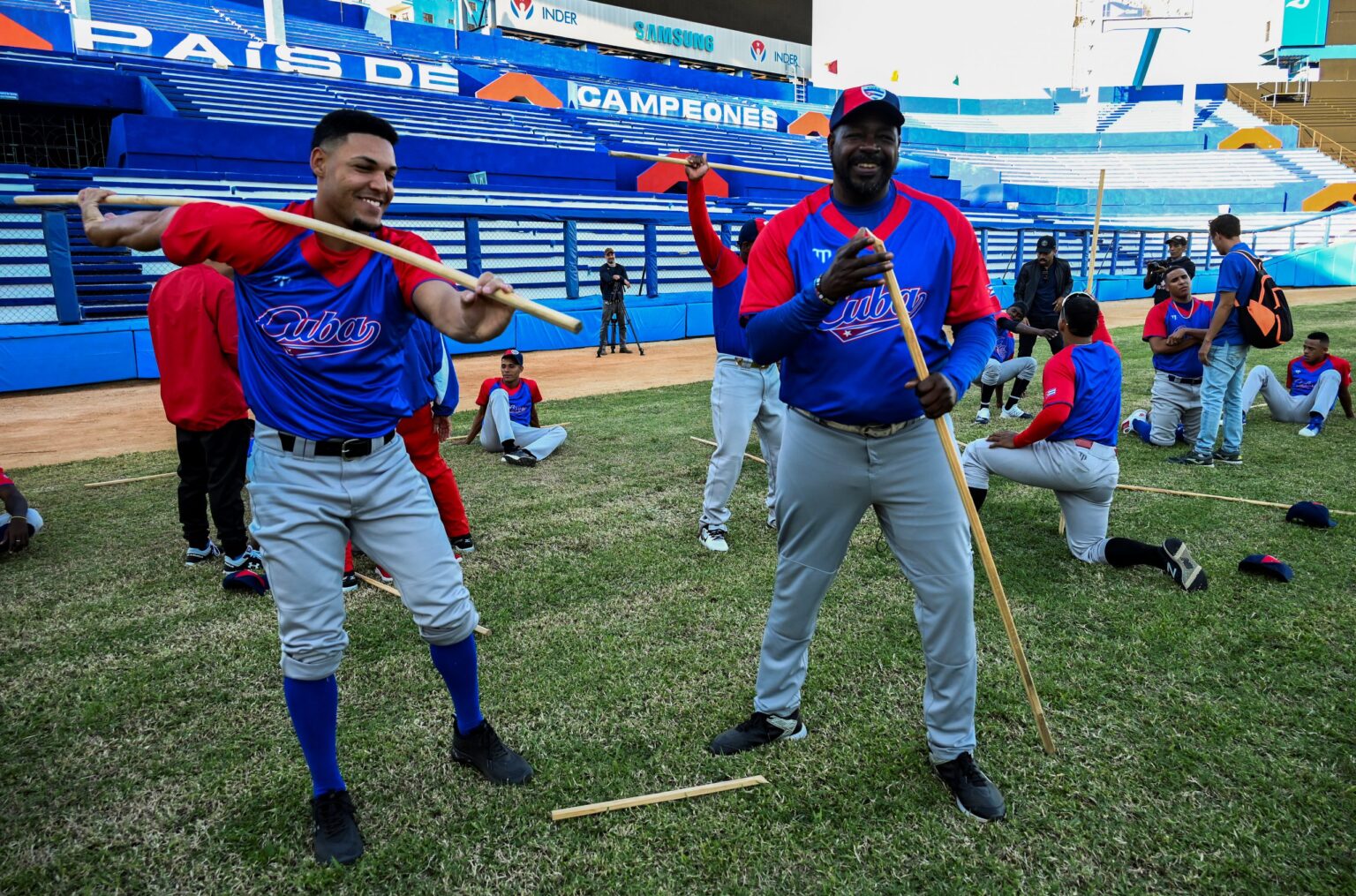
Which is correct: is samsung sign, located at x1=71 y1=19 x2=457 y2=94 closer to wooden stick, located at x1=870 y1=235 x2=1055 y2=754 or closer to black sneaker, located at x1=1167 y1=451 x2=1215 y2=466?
black sneaker, located at x1=1167 y1=451 x2=1215 y2=466

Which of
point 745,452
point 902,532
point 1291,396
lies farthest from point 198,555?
point 1291,396

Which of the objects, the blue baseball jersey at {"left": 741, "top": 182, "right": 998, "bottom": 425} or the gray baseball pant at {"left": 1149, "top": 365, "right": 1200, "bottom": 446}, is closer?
the blue baseball jersey at {"left": 741, "top": 182, "right": 998, "bottom": 425}

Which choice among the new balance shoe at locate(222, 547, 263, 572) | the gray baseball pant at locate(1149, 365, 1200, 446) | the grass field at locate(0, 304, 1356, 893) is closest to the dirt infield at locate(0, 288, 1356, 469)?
the grass field at locate(0, 304, 1356, 893)

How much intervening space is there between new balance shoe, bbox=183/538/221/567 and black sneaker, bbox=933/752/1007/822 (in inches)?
186

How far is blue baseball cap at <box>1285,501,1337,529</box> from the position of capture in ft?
18.4

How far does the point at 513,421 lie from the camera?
822 cm

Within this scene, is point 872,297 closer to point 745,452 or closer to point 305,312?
point 305,312

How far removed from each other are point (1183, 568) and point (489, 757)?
3898 mm

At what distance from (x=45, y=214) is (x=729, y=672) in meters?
13.4

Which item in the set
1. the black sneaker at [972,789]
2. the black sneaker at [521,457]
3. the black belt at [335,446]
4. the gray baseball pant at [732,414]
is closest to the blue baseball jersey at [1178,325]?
the gray baseball pant at [732,414]

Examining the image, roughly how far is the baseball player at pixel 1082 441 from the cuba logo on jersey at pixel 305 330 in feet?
12.6

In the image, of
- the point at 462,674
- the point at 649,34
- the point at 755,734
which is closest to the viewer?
the point at 462,674

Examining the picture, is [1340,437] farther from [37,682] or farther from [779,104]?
[779,104]

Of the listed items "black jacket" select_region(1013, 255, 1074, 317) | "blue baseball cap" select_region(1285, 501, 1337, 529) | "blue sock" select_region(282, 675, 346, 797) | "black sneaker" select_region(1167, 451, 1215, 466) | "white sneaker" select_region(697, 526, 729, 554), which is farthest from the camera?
"black jacket" select_region(1013, 255, 1074, 317)
